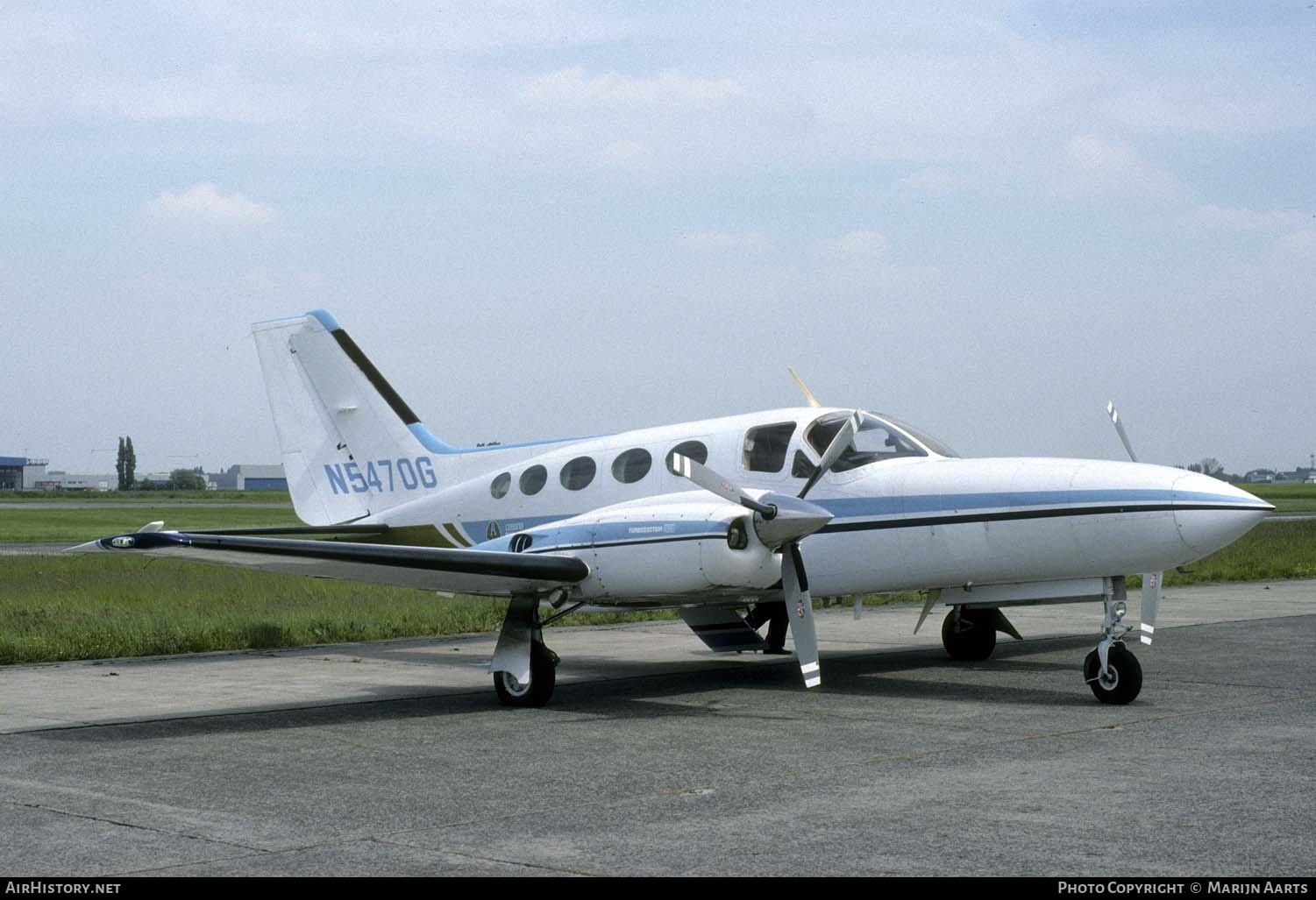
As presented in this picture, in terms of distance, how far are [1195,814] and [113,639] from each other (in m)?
14.1

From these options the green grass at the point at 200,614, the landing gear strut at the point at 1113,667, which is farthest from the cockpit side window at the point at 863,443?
the green grass at the point at 200,614

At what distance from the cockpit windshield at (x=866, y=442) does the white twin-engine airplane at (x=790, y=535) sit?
0.02 m

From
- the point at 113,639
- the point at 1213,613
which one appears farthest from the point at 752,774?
the point at 1213,613

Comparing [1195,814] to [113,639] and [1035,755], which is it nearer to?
[1035,755]

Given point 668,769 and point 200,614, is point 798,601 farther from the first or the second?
point 200,614

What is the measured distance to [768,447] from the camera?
13492 mm

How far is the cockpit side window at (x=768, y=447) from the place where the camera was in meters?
13.4

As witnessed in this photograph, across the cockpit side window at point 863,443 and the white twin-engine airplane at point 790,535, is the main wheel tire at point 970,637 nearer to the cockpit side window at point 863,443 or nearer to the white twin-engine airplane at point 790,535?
the white twin-engine airplane at point 790,535

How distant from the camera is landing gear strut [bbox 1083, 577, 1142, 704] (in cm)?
1159

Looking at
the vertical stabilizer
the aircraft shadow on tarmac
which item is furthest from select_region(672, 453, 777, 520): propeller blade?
the vertical stabilizer

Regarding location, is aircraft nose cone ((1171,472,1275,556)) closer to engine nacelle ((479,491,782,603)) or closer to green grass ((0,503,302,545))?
engine nacelle ((479,491,782,603))

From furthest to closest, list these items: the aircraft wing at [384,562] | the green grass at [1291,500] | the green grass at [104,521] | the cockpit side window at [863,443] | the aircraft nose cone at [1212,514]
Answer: the green grass at [1291,500], the green grass at [104,521], the cockpit side window at [863,443], the aircraft nose cone at [1212,514], the aircraft wing at [384,562]

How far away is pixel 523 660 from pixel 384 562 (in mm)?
1707

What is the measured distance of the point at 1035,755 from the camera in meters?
9.27
